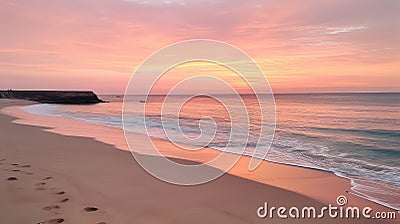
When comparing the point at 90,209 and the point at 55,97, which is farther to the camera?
the point at 55,97

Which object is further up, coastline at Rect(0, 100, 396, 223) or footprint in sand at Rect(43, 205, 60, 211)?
footprint in sand at Rect(43, 205, 60, 211)

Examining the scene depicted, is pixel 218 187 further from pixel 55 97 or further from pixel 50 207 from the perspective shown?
pixel 55 97

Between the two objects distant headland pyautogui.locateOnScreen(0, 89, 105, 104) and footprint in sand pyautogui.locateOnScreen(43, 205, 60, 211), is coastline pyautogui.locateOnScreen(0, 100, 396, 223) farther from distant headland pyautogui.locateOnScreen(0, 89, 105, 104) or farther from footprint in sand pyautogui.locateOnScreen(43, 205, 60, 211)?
distant headland pyautogui.locateOnScreen(0, 89, 105, 104)

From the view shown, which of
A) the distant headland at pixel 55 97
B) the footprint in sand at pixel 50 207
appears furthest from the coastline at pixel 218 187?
the distant headland at pixel 55 97

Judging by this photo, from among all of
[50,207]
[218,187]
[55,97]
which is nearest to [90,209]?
[50,207]

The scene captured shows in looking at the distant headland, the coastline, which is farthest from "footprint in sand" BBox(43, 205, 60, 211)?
the distant headland

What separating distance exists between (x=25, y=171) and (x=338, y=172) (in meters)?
7.69

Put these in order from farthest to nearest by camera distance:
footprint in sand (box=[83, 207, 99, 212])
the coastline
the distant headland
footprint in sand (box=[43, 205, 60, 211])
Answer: the distant headland, the coastline, footprint in sand (box=[83, 207, 99, 212]), footprint in sand (box=[43, 205, 60, 211])

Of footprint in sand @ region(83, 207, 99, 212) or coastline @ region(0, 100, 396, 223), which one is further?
coastline @ region(0, 100, 396, 223)

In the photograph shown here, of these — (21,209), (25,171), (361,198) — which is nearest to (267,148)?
(361,198)

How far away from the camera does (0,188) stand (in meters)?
5.07

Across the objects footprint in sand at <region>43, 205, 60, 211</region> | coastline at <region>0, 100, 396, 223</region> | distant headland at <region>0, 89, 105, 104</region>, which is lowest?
coastline at <region>0, 100, 396, 223</region>

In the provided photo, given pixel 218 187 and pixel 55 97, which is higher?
pixel 55 97

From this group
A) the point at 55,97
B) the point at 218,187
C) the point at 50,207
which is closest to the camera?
the point at 50,207
